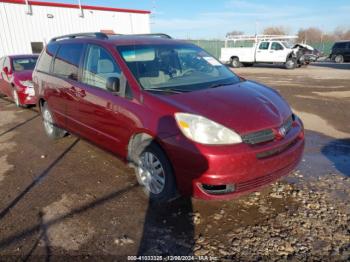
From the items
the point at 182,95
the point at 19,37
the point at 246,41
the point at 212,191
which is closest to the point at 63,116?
the point at 182,95

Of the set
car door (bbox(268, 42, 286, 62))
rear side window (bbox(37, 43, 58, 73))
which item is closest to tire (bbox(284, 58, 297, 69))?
car door (bbox(268, 42, 286, 62))

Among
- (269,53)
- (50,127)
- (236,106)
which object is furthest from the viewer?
(269,53)

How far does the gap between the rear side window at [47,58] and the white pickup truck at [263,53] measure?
20069mm

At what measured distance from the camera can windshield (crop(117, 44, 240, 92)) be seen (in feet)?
13.0

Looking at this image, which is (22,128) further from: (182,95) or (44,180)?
(182,95)

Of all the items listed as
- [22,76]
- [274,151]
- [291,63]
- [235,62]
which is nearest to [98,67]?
[274,151]

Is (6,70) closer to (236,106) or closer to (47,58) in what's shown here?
(47,58)

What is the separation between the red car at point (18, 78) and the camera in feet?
30.0

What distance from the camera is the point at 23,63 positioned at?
1015cm

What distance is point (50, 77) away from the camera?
576 centimetres

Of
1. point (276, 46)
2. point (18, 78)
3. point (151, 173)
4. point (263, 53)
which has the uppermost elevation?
point (18, 78)

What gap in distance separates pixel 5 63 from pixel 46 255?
30.0 feet

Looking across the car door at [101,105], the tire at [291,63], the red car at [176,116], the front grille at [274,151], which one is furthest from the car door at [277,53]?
the front grille at [274,151]

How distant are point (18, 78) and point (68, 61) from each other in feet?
16.0
